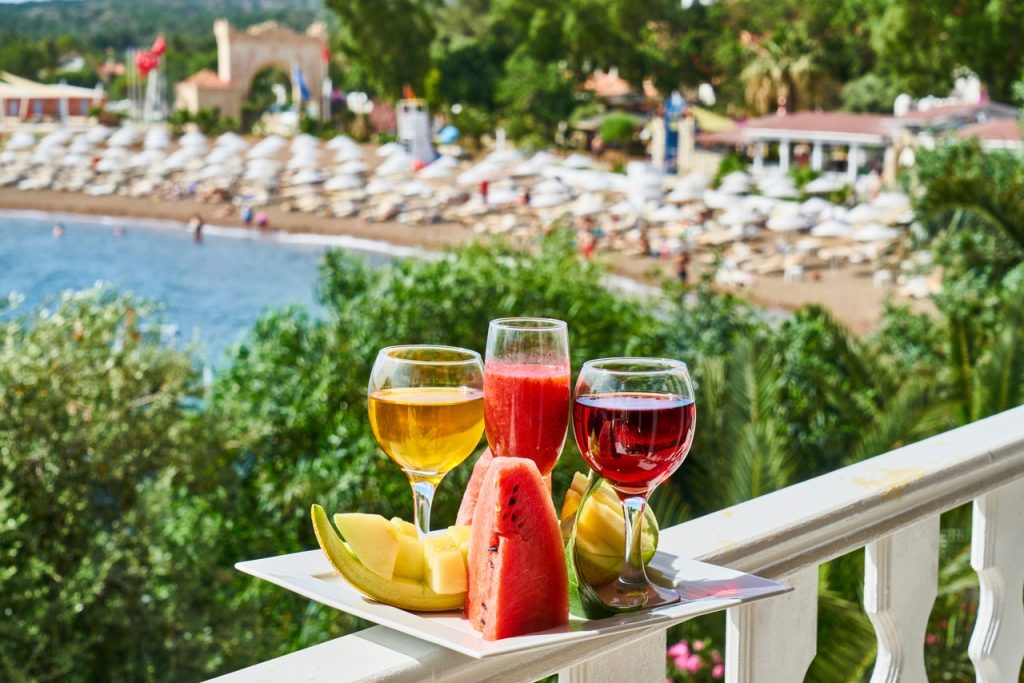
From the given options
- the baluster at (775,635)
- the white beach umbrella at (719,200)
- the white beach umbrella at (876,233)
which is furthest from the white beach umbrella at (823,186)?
the baluster at (775,635)

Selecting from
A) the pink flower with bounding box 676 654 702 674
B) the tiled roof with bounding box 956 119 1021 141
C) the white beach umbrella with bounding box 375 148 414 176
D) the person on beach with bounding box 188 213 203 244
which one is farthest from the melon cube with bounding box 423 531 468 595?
the white beach umbrella with bounding box 375 148 414 176

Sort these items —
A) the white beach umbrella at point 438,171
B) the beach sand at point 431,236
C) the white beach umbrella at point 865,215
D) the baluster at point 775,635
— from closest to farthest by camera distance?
1. the baluster at point 775,635
2. the beach sand at point 431,236
3. the white beach umbrella at point 865,215
4. the white beach umbrella at point 438,171

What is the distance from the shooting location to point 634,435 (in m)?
1.00

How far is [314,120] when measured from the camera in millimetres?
54188

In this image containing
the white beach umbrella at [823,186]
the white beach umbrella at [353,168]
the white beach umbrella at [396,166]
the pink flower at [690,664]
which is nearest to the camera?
the pink flower at [690,664]

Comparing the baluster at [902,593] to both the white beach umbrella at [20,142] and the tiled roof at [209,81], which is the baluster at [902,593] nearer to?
the white beach umbrella at [20,142]

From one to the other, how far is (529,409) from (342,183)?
129 ft

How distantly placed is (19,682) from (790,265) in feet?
73.2

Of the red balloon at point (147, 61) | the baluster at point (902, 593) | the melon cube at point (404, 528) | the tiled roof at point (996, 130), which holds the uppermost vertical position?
the red balloon at point (147, 61)

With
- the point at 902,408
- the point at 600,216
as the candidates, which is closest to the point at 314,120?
the point at 600,216

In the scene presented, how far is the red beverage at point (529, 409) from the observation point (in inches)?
40.6

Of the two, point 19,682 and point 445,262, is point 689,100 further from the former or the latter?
point 19,682

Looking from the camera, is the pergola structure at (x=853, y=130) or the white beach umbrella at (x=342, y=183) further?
the white beach umbrella at (x=342, y=183)

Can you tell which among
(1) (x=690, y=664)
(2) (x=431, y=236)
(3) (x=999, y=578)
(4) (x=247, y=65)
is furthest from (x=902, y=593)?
(4) (x=247, y=65)
